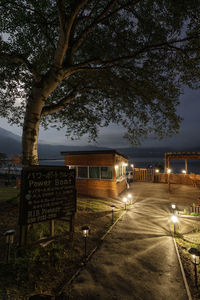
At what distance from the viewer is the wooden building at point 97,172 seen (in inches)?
481

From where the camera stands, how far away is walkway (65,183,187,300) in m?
2.98

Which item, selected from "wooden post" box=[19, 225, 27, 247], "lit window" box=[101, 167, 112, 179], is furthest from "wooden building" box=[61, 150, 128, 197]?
"wooden post" box=[19, 225, 27, 247]

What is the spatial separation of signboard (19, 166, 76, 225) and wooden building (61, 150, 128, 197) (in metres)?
7.60

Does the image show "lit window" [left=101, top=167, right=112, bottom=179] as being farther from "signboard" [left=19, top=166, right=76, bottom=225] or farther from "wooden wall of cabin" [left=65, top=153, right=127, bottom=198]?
"signboard" [left=19, top=166, right=76, bottom=225]

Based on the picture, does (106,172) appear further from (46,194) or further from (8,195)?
(46,194)

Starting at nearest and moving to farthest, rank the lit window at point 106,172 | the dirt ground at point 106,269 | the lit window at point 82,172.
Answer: the dirt ground at point 106,269 → the lit window at point 106,172 → the lit window at point 82,172

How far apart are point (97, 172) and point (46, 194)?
29.0 feet

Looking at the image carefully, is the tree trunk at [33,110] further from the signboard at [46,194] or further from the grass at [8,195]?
the grass at [8,195]

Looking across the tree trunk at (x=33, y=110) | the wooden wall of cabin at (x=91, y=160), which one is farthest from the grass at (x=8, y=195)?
the wooden wall of cabin at (x=91, y=160)

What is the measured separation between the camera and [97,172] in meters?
12.8

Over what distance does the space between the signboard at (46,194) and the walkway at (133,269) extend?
175 centimetres

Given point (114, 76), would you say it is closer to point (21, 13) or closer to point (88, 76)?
point (88, 76)

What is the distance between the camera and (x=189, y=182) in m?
17.2

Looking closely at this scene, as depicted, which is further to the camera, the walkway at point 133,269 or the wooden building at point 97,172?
the wooden building at point 97,172
